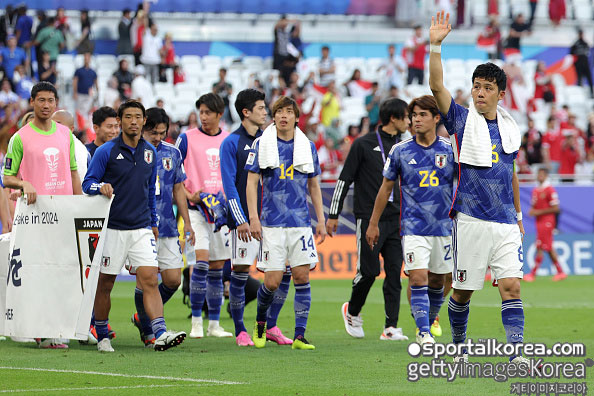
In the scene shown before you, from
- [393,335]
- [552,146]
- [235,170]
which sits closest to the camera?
[235,170]

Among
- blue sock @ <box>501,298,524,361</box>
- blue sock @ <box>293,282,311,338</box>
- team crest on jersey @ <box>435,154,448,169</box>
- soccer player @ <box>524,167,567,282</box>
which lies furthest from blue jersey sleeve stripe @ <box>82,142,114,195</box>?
soccer player @ <box>524,167,567,282</box>

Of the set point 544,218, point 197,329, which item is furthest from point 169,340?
point 544,218

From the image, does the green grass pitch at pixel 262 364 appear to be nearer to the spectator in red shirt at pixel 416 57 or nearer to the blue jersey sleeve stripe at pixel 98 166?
the blue jersey sleeve stripe at pixel 98 166

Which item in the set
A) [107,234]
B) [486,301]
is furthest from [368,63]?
[107,234]

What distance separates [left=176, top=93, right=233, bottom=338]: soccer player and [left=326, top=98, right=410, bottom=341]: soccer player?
1412mm

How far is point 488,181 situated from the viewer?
830 cm

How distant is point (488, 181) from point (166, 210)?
4025mm

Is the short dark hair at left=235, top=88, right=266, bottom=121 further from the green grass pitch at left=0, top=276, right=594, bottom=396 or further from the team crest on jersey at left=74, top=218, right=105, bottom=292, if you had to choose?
the green grass pitch at left=0, top=276, right=594, bottom=396

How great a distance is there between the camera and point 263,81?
28.9 m

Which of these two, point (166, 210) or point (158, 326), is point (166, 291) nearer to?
point (166, 210)

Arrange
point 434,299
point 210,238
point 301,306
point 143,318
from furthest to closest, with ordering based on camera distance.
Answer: point 210,238 → point 434,299 → point 143,318 → point 301,306

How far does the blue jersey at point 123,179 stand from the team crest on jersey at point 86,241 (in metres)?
0.15

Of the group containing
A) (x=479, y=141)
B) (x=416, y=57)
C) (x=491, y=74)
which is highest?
(x=416, y=57)

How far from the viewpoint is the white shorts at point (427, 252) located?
1018 cm
